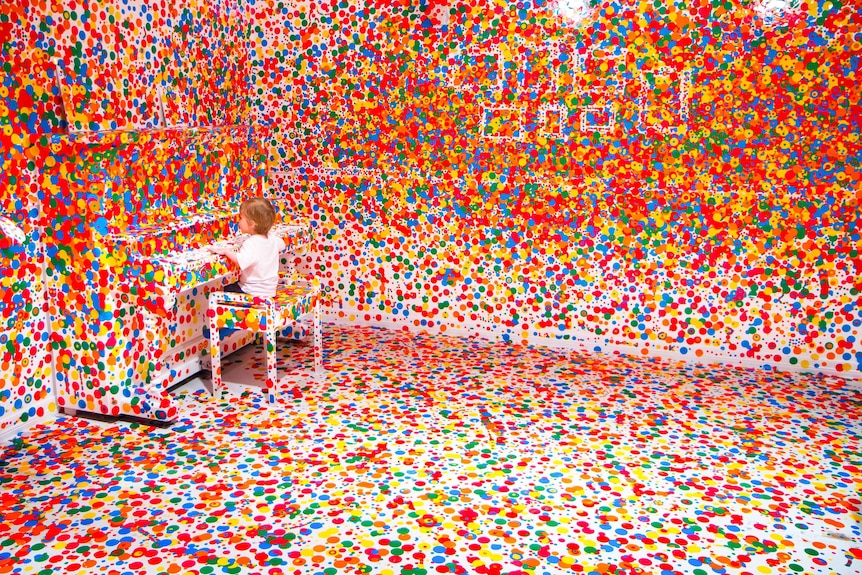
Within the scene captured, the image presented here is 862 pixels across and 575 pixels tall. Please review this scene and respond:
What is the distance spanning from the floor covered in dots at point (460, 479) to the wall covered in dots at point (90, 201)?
29 cm

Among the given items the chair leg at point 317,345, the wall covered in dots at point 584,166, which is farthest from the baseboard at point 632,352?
the chair leg at point 317,345

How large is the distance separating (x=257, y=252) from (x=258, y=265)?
0.07 m

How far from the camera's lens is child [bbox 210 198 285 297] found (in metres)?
3.82

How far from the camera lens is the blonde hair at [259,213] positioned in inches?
152

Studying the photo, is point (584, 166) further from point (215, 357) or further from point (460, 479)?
point (215, 357)

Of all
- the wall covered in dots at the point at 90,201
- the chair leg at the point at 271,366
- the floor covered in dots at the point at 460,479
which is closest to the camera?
the floor covered in dots at the point at 460,479

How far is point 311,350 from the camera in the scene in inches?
183

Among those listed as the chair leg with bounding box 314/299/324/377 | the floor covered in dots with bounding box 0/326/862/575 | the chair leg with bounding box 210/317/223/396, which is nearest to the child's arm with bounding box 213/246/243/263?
the chair leg with bounding box 210/317/223/396

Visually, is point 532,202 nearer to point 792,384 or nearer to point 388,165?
point 388,165

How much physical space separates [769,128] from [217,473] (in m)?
3.30

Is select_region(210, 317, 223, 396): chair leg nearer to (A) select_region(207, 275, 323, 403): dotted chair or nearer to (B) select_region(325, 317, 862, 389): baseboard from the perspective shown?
(A) select_region(207, 275, 323, 403): dotted chair

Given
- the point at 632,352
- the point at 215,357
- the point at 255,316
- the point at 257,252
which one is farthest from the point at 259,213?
the point at 632,352

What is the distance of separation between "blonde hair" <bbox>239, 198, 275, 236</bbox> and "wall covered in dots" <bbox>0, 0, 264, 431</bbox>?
0.28 meters

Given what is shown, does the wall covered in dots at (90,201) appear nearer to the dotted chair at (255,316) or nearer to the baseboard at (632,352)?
the dotted chair at (255,316)
